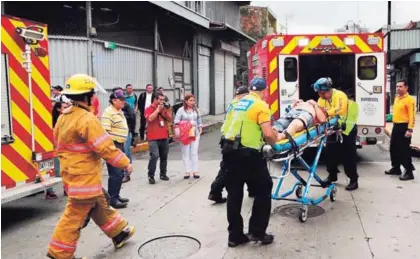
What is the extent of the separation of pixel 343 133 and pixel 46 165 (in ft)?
14.5

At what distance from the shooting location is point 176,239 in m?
4.95

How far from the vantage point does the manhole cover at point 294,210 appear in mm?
5707

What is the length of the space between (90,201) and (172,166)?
5.26 m

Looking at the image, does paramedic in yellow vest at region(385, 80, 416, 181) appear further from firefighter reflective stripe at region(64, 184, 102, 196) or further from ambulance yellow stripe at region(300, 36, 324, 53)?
firefighter reflective stripe at region(64, 184, 102, 196)

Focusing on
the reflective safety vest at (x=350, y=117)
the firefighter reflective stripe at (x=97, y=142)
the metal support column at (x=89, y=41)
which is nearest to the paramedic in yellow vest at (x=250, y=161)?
the firefighter reflective stripe at (x=97, y=142)

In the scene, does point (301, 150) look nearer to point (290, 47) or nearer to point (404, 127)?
point (404, 127)

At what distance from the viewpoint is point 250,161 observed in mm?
4512

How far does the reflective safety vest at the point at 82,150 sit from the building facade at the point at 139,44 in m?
6.54

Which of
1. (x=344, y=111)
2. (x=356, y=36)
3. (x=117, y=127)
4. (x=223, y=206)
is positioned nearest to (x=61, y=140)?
(x=117, y=127)

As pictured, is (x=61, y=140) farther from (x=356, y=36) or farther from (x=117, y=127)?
(x=356, y=36)

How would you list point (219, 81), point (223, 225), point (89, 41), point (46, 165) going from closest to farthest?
point (223, 225)
point (46, 165)
point (89, 41)
point (219, 81)

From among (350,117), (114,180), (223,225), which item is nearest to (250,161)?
(223,225)

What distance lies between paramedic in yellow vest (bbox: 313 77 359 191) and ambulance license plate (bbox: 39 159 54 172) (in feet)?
12.7

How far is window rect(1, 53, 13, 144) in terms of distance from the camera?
530 centimetres
